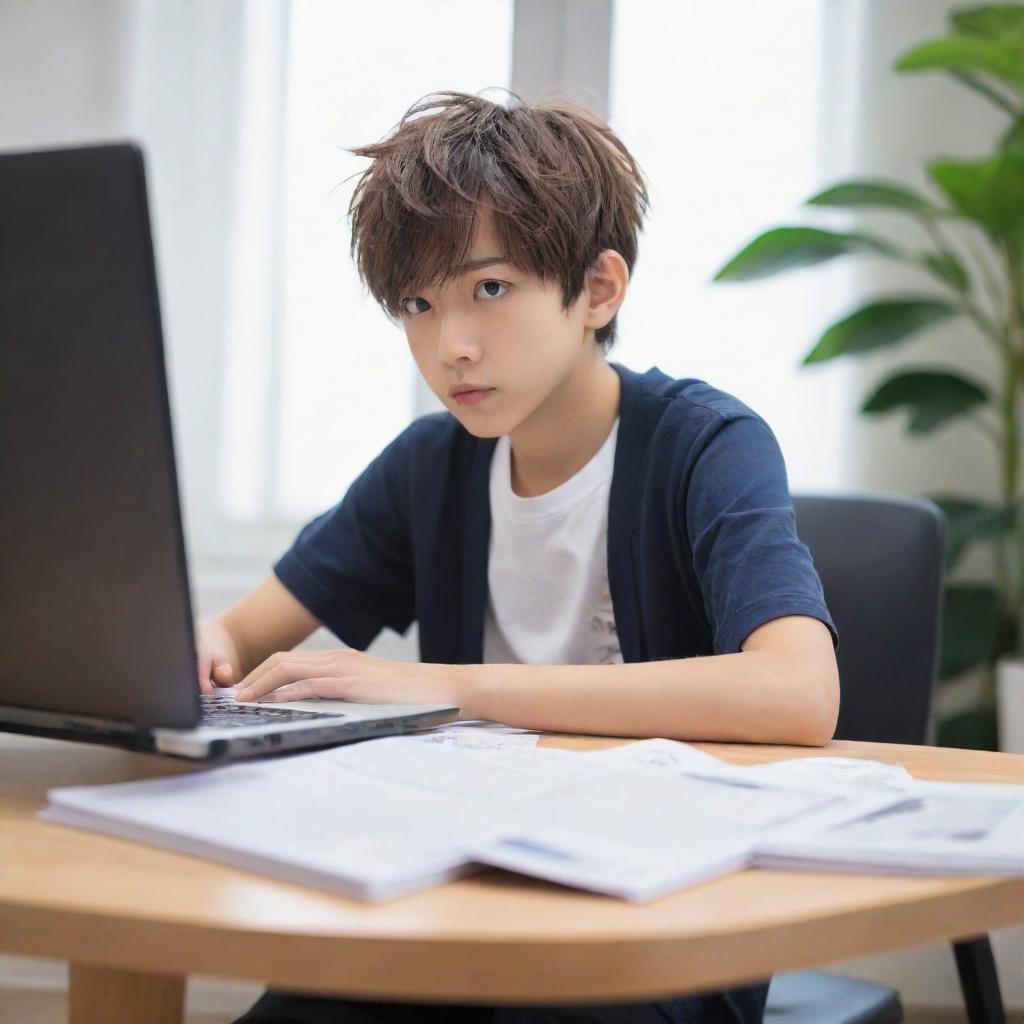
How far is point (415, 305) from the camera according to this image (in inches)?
46.4

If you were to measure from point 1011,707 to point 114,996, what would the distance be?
1.70m

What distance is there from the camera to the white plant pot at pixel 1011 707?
2.05 meters

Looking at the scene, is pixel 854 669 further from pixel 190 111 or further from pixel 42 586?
pixel 190 111

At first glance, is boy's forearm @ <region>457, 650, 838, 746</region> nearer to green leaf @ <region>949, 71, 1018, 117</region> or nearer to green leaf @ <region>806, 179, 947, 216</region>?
green leaf @ <region>806, 179, 947, 216</region>

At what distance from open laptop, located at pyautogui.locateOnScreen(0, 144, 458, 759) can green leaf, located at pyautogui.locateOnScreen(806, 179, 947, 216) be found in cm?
178

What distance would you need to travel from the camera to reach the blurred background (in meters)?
2.40

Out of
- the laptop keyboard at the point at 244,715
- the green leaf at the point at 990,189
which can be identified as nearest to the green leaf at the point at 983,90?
the green leaf at the point at 990,189

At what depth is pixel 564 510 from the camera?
4.30 feet

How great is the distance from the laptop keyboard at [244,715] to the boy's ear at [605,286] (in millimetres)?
590

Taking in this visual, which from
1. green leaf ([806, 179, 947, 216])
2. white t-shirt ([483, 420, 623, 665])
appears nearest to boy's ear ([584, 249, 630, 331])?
white t-shirt ([483, 420, 623, 665])

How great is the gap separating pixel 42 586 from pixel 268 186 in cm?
190

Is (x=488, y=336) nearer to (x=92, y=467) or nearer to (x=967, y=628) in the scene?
(x=92, y=467)

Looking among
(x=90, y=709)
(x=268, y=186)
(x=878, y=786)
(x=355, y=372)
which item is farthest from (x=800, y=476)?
(x=90, y=709)

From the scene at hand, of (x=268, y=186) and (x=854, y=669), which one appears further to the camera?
(x=268, y=186)
